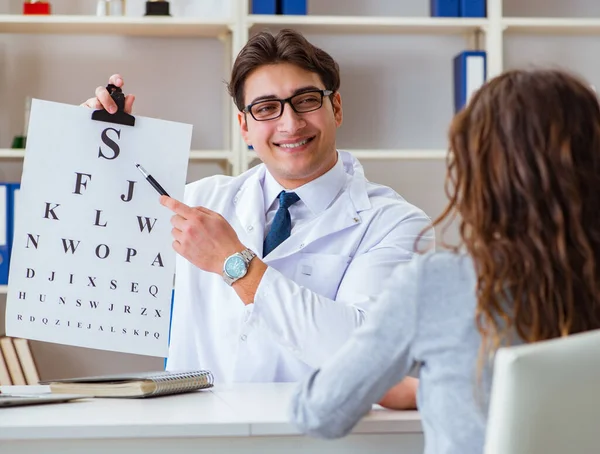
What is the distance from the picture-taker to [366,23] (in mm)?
2812

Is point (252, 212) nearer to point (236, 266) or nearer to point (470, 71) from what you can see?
point (236, 266)

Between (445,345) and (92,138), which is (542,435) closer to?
(445,345)

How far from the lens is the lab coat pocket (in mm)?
1884

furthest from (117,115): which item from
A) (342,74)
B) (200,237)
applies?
(342,74)

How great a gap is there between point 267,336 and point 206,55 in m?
1.44

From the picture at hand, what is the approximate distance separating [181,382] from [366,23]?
66.3 inches

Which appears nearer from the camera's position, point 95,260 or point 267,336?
point 95,260

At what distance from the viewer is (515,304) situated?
3.10 ft

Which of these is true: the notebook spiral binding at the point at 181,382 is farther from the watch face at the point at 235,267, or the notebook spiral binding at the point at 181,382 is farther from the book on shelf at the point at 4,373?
the book on shelf at the point at 4,373

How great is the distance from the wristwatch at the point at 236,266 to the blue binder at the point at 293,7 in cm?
137

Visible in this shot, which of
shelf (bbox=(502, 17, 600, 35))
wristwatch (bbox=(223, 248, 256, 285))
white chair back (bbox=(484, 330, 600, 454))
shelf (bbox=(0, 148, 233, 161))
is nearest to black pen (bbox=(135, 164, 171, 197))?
wristwatch (bbox=(223, 248, 256, 285))

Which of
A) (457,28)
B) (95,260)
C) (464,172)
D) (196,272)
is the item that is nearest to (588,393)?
(464,172)

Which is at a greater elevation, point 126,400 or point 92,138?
point 92,138

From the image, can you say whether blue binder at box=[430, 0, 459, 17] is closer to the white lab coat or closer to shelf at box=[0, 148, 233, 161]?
shelf at box=[0, 148, 233, 161]
